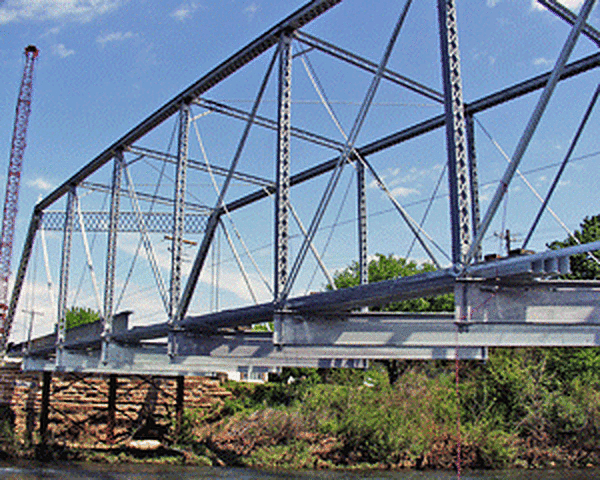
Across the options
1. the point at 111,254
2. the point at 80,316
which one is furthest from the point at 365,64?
the point at 80,316

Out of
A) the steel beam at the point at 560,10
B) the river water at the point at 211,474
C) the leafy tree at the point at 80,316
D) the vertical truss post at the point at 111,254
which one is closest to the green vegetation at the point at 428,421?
the river water at the point at 211,474

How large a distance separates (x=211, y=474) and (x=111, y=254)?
1250 centimetres

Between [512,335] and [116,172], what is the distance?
21.2 meters

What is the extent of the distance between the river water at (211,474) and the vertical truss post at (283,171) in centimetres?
1852

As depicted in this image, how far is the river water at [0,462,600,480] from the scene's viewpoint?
105 ft

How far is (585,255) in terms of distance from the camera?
141 feet

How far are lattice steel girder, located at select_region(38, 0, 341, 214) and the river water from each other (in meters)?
14.9

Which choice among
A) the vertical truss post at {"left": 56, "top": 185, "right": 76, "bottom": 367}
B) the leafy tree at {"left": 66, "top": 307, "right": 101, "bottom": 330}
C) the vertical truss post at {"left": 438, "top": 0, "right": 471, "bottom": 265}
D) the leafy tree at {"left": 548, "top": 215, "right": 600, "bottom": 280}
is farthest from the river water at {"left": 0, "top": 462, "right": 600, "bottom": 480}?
the leafy tree at {"left": 66, "top": 307, "right": 101, "bottom": 330}

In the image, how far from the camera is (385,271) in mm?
56562

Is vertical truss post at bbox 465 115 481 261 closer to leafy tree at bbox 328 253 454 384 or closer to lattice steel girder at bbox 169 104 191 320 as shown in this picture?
lattice steel girder at bbox 169 104 191 320

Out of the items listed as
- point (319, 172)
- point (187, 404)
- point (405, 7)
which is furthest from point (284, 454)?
point (405, 7)

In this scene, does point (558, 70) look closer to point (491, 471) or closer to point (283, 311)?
point (283, 311)

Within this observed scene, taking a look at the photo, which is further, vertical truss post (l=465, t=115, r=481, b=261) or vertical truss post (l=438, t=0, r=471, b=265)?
vertical truss post (l=465, t=115, r=481, b=261)

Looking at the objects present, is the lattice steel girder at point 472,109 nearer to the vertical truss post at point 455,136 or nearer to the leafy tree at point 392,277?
the vertical truss post at point 455,136
